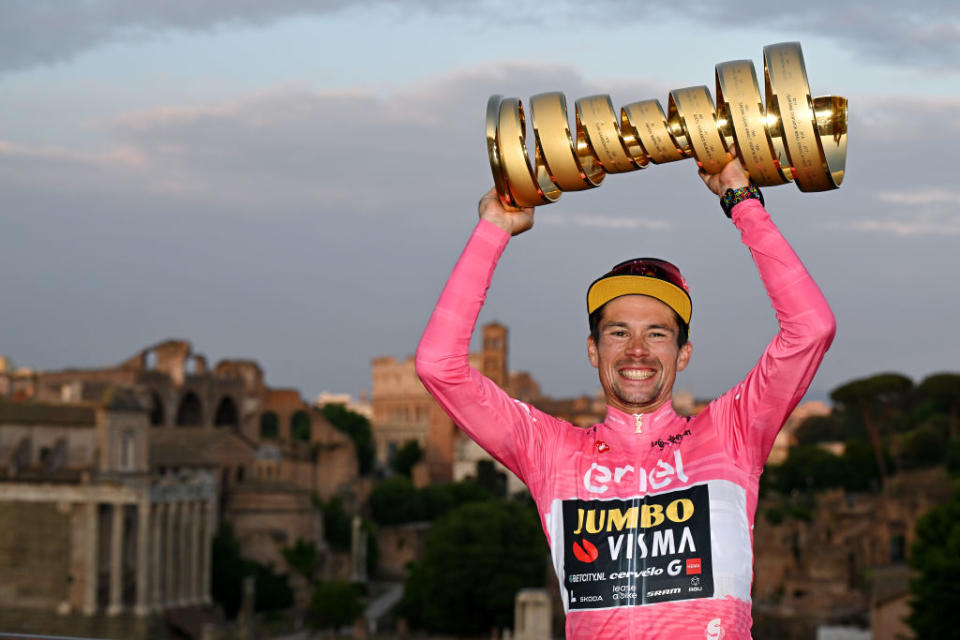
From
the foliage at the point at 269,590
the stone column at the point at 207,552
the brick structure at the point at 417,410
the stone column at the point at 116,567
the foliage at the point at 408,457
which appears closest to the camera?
the stone column at the point at 116,567

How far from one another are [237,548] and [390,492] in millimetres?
17824

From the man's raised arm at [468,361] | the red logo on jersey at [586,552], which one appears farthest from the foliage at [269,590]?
the red logo on jersey at [586,552]

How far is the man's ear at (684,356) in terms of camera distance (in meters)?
2.94

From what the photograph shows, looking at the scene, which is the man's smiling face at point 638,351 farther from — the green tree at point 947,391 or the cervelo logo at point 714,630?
the green tree at point 947,391

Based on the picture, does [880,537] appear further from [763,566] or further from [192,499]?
[192,499]

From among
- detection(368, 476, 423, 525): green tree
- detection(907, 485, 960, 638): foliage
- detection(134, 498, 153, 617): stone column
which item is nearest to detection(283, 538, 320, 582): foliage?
detection(134, 498, 153, 617): stone column

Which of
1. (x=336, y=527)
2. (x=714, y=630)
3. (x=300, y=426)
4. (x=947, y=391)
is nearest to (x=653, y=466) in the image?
(x=714, y=630)

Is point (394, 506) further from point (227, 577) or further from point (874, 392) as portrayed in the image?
point (874, 392)

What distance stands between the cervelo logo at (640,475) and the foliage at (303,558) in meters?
42.5

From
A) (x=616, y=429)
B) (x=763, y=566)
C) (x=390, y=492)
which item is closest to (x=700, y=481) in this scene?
(x=616, y=429)

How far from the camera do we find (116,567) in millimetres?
34781

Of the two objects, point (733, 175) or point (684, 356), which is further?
point (684, 356)

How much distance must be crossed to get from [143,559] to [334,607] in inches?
274

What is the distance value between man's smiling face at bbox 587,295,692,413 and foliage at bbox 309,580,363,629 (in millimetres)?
37562
